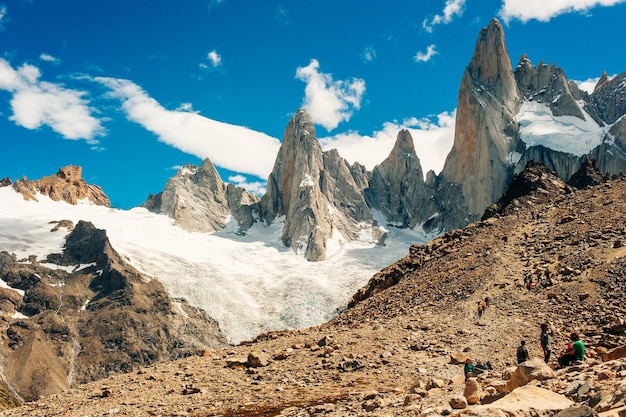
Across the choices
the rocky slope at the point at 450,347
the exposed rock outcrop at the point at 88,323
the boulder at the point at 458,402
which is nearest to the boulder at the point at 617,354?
the rocky slope at the point at 450,347

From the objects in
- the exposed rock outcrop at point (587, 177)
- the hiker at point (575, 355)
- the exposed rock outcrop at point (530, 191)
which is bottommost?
the hiker at point (575, 355)

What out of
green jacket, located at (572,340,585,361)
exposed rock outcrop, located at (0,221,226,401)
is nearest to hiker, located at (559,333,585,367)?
green jacket, located at (572,340,585,361)

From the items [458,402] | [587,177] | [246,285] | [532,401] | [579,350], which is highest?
[587,177]

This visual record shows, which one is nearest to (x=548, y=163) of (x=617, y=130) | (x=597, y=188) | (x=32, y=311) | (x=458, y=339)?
(x=617, y=130)

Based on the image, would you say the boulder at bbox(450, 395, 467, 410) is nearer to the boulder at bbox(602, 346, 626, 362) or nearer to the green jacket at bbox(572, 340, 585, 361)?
the boulder at bbox(602, 346, 626, 362)

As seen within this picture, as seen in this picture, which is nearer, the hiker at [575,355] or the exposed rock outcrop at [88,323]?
the hiker at [575,355]

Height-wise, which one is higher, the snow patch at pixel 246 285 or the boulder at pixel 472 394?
the snow patch at pixel 246 285

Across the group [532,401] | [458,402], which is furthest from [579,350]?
[532,401]

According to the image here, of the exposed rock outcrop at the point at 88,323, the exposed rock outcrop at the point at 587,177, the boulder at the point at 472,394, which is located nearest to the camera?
the boulder at the point at 472,394

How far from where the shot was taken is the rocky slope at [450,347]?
57.5 feet

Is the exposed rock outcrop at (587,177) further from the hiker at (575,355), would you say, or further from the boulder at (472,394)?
the boulder at (472,394)

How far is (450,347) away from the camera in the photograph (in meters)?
32.8

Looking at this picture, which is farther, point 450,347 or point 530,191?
point 530,191

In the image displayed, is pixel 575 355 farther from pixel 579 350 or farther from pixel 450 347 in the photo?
pixel 450 347
